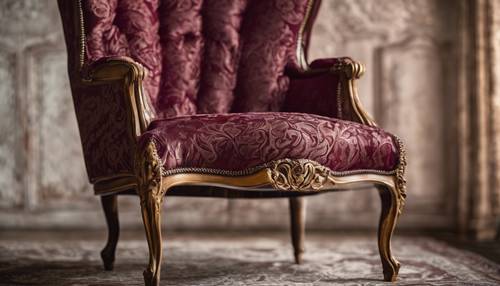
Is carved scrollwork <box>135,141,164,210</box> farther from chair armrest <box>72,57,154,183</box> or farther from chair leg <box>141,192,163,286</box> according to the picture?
chair armrest <box>72,57,154,183</box>

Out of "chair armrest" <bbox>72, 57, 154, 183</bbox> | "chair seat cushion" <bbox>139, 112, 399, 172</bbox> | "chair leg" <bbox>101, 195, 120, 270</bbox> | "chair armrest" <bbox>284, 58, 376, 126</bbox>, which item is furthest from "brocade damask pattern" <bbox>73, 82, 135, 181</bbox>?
"chair armrest" <bbox>284, 58, 376, 126</bbox>

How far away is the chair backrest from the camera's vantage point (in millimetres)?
2316

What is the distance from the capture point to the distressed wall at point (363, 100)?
137 inches

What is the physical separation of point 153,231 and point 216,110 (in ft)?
2.56

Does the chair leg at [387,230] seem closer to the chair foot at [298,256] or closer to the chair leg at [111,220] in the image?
the chair foot at [298,256]

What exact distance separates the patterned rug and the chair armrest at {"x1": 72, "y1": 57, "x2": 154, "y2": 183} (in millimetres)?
378

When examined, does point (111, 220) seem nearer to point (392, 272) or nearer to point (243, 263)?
point (243, 263)

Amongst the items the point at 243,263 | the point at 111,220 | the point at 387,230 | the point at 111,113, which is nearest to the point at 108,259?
the point at 111,220

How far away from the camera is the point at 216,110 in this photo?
93.0 inches

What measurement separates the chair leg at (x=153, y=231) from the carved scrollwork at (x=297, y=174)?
31cm

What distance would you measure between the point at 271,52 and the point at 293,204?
587 mm

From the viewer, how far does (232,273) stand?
2117mm

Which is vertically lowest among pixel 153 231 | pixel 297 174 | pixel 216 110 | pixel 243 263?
pixel 243 263

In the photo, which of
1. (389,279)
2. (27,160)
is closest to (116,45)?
(389,279)
